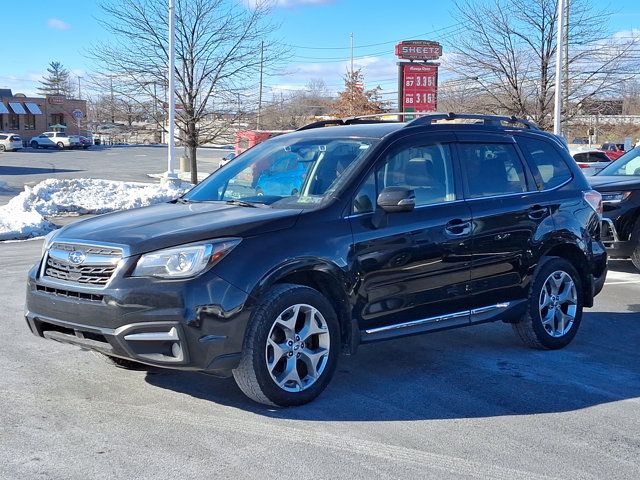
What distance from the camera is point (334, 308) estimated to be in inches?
200

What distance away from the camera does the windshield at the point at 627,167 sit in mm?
11172

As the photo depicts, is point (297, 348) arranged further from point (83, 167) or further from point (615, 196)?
point (83, 167)

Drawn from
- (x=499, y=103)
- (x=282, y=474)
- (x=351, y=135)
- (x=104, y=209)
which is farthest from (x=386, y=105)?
(x=282, y=474)

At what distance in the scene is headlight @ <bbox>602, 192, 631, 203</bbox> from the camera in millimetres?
10109

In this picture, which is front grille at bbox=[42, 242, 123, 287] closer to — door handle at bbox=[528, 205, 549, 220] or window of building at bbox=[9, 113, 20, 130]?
door handle at bbox=[528, 205, 549, 220]

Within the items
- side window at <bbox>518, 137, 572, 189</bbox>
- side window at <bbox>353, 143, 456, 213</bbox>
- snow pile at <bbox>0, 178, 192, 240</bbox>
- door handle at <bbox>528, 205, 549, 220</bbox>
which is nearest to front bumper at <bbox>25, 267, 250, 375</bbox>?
side window at <bbox>353, 143, 456, 213</bbox>

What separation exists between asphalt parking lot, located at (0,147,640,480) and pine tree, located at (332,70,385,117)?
24.1 m

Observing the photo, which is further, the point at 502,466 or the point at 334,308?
the point at 334,308

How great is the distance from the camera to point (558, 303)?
6496 mm

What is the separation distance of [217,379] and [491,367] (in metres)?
2.13

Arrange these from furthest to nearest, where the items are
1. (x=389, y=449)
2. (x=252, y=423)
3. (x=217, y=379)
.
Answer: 1. (x=217, y=379)
2. (x=252, y=423)
3. (x=389, y=449)

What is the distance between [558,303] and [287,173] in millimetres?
2663

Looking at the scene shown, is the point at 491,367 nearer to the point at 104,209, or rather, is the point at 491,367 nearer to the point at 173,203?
the point at 173,203

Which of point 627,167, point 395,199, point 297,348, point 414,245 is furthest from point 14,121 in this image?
point 297,348
